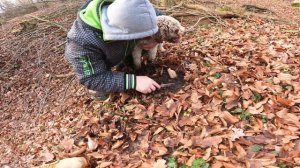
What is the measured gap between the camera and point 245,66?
3129mm

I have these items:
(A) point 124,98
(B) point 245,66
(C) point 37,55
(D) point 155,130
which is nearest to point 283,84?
(B) point 245,66

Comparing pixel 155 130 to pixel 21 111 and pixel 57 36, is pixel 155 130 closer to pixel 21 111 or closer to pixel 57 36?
pixel 21 111

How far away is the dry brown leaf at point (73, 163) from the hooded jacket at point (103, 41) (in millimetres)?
674

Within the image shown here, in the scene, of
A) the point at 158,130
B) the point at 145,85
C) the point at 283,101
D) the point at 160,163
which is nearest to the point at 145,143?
the point at 158,130

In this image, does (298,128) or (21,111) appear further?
(21,111)

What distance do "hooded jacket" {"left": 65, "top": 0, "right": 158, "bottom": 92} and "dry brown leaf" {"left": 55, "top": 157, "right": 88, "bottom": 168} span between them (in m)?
0.67

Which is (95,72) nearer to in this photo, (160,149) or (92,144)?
(92,144)

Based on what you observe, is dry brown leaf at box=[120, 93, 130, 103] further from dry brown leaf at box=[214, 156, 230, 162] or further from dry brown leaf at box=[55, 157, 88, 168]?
dry brown leaf at box=[214, 156, 230, 162]

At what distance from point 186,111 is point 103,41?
93cm

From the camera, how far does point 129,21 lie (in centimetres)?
253

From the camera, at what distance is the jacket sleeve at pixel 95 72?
2.87 meters

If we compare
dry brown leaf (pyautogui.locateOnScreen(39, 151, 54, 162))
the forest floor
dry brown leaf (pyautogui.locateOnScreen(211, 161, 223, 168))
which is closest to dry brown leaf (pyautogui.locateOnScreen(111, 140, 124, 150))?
the forest floor

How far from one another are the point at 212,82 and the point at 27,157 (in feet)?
5.99

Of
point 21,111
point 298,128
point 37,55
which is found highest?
point 298,128
